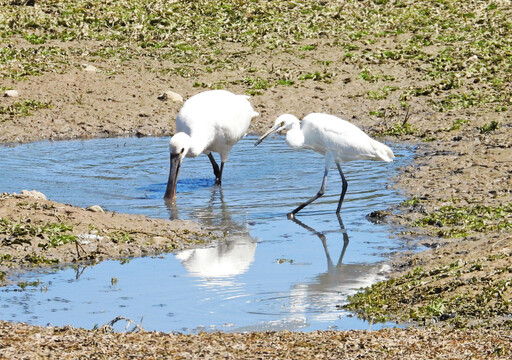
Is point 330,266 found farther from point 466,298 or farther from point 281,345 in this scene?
point 281,345

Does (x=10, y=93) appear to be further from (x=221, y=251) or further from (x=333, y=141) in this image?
(x=221, y=251)

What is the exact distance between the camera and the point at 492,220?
9.46 metres

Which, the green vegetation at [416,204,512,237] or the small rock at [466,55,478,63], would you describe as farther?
the small rock at [466,55,478,63]

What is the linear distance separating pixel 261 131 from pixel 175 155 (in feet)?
11.2

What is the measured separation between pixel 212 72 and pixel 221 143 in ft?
14.6

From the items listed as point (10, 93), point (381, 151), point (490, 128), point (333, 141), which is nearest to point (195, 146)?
point (333, 141)

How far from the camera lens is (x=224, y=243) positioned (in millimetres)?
9500

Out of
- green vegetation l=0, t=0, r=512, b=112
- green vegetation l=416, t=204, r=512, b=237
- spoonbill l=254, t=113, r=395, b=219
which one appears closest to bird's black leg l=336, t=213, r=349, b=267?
spoonbill l=254, t=113, r=395, b=219

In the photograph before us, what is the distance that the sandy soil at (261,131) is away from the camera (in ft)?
19.8

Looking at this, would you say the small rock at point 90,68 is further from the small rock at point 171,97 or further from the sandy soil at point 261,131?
the small rock at point 171,97

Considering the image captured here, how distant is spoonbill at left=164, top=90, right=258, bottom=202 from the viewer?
11695mm

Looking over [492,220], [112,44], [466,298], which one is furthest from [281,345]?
[112,44]

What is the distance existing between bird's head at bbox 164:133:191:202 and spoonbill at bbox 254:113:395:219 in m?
1.27

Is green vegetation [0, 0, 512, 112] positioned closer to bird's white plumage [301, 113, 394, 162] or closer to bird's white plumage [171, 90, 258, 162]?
bird's white plumage [171, 90, 258, 162]
